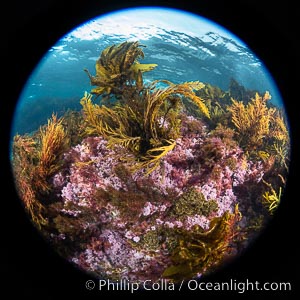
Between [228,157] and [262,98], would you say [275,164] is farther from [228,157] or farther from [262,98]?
[262,98]

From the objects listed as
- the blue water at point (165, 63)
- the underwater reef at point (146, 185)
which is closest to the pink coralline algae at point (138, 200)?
the underwater reef at point (146, 185)

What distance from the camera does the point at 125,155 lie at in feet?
10.3

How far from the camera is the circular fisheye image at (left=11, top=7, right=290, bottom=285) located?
299cm

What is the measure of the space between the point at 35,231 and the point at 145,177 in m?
1.74

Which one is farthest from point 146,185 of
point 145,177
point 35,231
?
point 35,231

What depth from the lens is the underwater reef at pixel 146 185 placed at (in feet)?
9.78

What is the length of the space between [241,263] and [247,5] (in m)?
3.50

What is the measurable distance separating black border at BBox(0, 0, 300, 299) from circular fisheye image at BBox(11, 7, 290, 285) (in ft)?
0.80

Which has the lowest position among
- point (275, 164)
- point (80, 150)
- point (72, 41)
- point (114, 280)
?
point (114, 280)

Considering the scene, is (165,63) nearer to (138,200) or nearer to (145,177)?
(145,177)

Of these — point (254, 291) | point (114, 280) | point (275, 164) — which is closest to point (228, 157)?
point (275, 164)

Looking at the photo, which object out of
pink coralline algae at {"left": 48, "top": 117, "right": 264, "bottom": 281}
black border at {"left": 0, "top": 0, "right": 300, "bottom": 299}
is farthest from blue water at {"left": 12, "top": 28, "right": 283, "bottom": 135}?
pink coralline algae at {"left": 48, "top": 117, "right": 264, "bottom": 281}

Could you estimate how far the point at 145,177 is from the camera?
306cm

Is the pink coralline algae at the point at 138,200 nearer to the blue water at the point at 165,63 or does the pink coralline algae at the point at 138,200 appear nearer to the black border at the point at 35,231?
the black border at the point at 35,231
